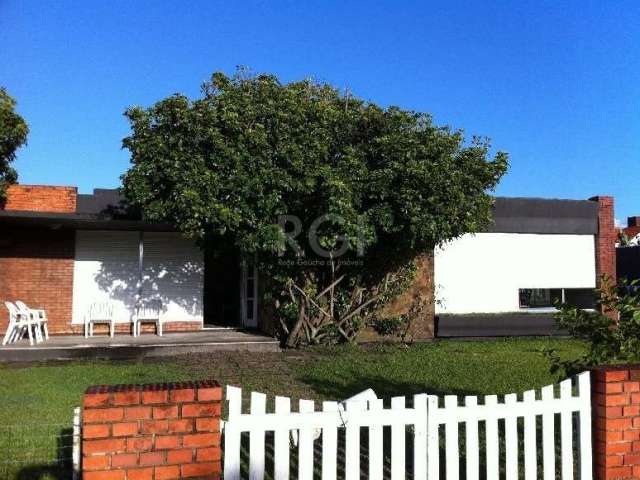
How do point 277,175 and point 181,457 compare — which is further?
point 277,175

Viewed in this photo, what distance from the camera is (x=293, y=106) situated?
32.4ft

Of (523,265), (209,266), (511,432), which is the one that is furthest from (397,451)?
(209,266)

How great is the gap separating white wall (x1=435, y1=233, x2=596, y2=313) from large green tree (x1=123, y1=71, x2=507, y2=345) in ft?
9.32

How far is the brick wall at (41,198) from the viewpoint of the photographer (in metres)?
12.4

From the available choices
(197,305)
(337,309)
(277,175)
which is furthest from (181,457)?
(197,305)

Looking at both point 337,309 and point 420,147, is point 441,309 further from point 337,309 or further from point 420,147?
point 420,147

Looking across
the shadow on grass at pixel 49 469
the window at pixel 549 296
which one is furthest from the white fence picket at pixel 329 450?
the window at pixel 549 296

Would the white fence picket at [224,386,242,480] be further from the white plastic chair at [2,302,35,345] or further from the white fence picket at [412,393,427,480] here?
the white plastic chair at [2,302,35,345]

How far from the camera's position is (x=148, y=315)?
42.6ft

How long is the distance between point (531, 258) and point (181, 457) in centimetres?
1276

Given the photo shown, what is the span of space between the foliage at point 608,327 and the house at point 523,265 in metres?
7.66

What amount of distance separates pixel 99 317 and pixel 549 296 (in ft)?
36.8

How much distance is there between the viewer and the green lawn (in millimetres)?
5613
